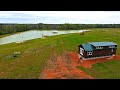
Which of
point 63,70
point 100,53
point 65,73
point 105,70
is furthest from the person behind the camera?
point 100,53

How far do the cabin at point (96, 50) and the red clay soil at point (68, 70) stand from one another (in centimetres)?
93

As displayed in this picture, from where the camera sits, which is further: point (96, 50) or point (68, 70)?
point (96, 50)

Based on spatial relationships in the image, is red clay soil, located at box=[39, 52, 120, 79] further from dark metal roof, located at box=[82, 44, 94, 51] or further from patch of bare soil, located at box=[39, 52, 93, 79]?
dark metal roof, located at box=[82, 44, 94, 51]

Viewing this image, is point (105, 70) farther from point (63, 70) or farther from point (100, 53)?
point (100, 53)

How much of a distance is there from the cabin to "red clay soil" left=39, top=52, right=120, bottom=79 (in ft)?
3.07

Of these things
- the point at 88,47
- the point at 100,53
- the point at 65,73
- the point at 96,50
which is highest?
the point at 88,47

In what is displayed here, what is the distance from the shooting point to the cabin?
29.4 meters

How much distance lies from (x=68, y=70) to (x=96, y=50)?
8364mm

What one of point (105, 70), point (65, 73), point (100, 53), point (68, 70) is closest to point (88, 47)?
point (100, 53)

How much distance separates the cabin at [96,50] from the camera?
29428mm

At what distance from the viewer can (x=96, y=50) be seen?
29.9 m

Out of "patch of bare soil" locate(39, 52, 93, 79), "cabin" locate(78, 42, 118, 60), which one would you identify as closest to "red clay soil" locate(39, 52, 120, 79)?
"patch of bare soil" locate(39, 52, 93, 79)

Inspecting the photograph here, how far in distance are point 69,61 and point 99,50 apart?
5897 mm
